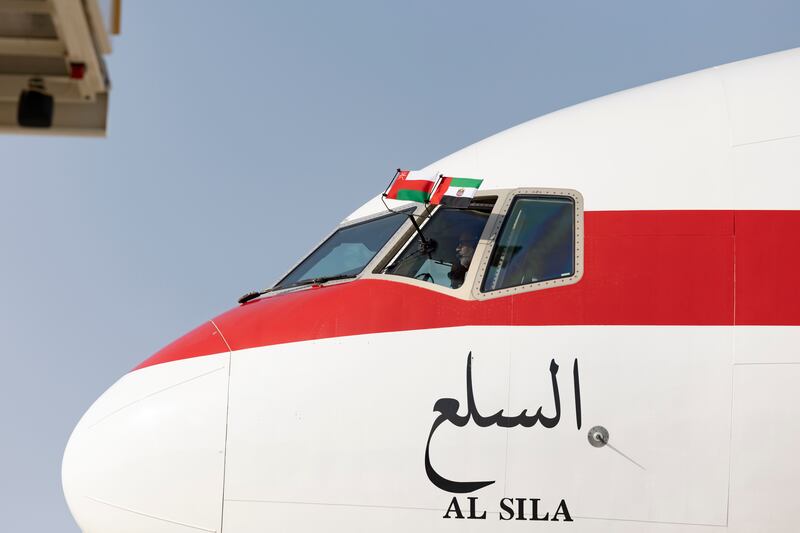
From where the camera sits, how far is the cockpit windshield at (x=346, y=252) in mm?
10352

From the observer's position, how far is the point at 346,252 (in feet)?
35.2

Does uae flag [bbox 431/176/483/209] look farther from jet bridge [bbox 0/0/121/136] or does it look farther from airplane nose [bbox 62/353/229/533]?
jet bridge [bbox 0/0/121/136]

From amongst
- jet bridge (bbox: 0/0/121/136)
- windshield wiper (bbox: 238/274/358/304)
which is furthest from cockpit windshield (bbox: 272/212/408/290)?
jet bridge (bbox: 0/0/121/136)

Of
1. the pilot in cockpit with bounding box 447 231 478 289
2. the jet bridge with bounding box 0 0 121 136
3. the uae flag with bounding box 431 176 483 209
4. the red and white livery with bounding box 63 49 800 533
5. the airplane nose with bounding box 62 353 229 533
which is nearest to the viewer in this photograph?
the jet bridge with bounding box 0 0 121 136

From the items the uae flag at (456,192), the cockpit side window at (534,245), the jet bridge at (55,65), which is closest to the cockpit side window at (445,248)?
the uae flag at (456,192)

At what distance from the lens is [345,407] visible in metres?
9.11

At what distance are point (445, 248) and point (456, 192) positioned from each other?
21.5 inches

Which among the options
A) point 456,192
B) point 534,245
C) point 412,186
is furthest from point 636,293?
point 412,186

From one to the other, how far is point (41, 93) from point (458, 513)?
489cm

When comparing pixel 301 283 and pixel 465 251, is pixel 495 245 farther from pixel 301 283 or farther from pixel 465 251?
pixel 301 283

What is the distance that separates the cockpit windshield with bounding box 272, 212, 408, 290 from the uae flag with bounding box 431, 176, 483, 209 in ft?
1.28

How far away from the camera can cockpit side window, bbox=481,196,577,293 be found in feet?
31.3

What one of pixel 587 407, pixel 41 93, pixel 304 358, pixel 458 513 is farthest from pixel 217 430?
pixel 41 93

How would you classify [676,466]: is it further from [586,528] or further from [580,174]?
[580,174]
